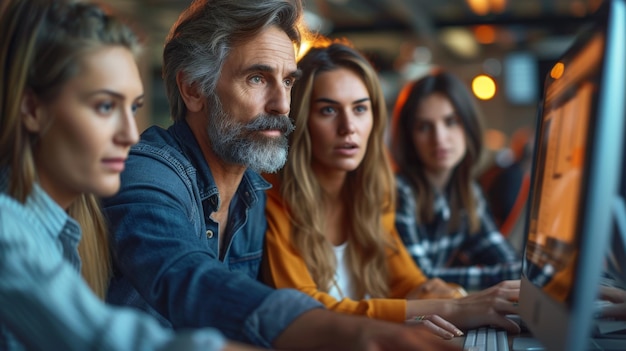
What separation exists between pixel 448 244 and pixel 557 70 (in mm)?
1680

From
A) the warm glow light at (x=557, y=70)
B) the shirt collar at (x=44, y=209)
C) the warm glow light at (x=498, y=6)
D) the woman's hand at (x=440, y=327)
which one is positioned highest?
the warm glow light at (x=498, y=6)

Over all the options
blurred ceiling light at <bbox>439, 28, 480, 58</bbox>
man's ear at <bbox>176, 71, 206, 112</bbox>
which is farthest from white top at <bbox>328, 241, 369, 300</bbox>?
blurred ceiling light at <bbox>439, 28, 480, 58</bbox>

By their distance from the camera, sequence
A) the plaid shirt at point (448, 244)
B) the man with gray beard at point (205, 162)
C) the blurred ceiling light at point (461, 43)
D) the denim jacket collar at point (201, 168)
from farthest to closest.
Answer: the blurred ceiling light at point (461, 43) < the plaid shirt at point (448, 244) < the denim jacket collar at point (201, 168) < the man with gray beard at point (205, 162)

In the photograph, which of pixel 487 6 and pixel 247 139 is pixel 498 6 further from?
pixel 247 139

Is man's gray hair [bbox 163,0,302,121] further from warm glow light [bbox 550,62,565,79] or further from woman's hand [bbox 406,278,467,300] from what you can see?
woman's hand [bbox 406,278,467,300]

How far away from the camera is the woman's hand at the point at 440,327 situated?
4.49 ft

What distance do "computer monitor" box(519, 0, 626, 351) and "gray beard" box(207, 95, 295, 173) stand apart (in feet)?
1.98

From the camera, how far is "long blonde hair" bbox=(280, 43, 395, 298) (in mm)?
1944

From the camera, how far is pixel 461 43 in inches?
500

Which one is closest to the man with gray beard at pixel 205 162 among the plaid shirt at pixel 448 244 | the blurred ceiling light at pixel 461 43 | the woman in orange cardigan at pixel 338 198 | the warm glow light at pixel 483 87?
the woman in orange cardigan at pixel 338 198

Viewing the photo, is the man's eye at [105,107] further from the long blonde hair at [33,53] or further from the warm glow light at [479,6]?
the warm glow light at [479,6]

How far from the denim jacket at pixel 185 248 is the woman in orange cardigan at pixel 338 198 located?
0.69ft

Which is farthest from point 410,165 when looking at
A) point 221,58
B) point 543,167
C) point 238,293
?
point 238,293

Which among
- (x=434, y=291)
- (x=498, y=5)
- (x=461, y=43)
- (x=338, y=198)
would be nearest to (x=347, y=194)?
(x=338, y=198)
